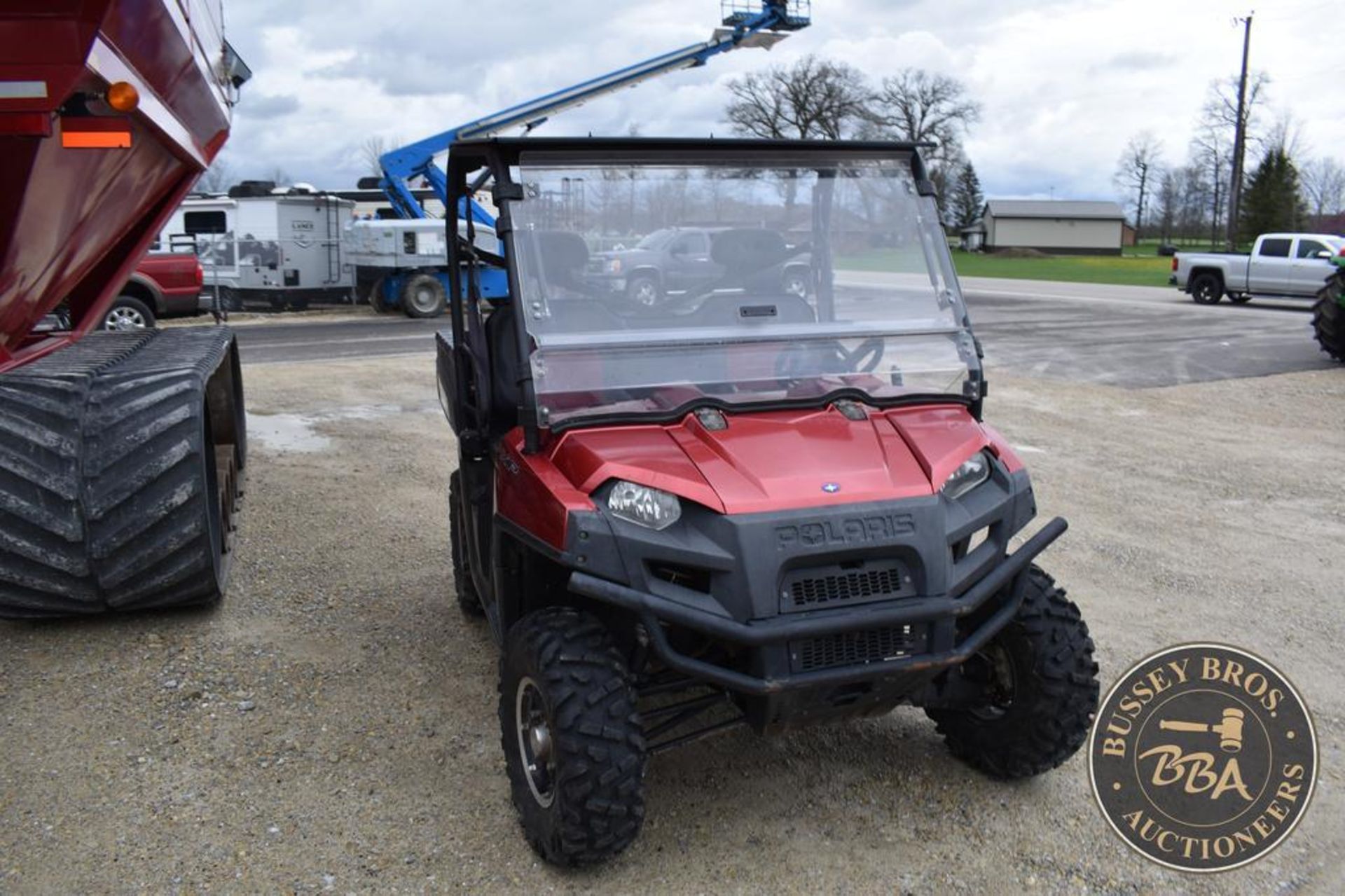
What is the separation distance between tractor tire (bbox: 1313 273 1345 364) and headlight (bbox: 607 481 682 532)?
14.3 metres

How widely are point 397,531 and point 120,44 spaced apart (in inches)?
142

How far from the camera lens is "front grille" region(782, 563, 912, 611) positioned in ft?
10.3

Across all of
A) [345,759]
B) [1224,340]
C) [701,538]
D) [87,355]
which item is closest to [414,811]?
[345,759]

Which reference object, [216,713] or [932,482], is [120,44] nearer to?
[216,713]

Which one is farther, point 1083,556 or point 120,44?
point 1083,556

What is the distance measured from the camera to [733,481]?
127 inches

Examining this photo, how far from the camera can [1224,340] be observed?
17.7 m

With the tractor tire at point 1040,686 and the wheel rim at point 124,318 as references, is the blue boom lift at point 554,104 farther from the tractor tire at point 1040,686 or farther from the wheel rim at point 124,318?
the tractor tire at point 1040,686

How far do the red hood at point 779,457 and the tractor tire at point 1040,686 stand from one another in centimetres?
49

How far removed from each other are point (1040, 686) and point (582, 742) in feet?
4.79

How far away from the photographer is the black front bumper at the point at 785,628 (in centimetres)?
305

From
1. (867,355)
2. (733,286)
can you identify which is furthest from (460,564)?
(867,355)

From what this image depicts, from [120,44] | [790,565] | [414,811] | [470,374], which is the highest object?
[120,44]

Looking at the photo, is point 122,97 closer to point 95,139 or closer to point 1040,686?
point 95,139
